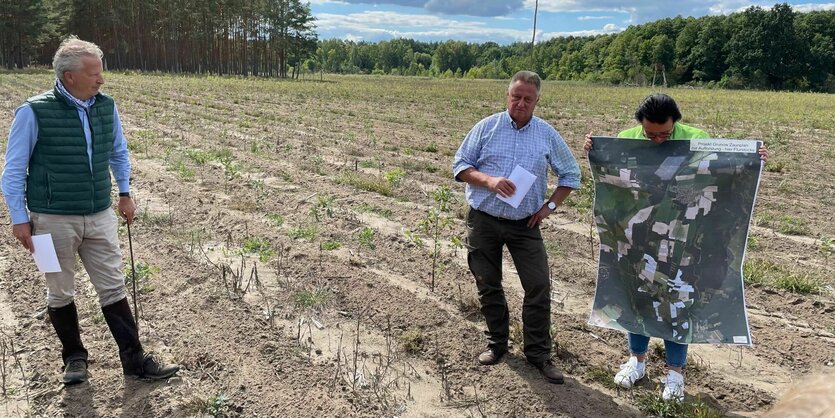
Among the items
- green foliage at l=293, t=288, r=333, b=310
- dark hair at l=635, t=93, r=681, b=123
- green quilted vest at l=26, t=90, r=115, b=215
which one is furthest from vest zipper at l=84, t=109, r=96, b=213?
dark hair at l=635, t=93, r=681, b=123

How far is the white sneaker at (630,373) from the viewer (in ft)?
11.8

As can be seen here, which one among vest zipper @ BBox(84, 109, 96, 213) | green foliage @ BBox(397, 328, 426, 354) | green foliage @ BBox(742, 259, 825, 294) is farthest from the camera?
green foliage @ BBox(742, 259, 825, 294)

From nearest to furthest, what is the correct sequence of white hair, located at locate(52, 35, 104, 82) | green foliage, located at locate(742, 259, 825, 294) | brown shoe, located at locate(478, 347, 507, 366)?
white hair, located at locate(52, 35, 104, 82)
brown shoe, located at locate(478, 347, 507, 366)
green foliage, located at locate(742, 259, 825, 294)

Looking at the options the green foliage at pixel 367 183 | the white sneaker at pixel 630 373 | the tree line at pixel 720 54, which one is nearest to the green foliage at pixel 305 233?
the green foliage at pixel 367 183

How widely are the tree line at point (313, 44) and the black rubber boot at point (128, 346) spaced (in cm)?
3675

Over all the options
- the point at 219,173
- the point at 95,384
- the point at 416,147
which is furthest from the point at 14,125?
the point at 416,147

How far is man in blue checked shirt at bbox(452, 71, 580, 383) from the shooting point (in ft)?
11.6

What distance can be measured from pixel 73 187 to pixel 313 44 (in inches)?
2608

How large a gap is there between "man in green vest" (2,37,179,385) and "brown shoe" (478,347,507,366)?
6.27 feet

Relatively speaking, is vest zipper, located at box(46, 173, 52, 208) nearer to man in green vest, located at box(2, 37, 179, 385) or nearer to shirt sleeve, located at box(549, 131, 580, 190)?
man in green vest, located at box(2, 37, 179, 385)

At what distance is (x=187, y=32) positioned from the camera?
6066 centimetres

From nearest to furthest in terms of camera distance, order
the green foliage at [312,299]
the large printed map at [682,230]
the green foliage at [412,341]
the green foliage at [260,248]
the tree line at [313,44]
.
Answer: the large printed map at [682,230], the green foliage at [412,341], the green foliage at [312,299], the green foliage at [260,248], the tree line at [313,44]

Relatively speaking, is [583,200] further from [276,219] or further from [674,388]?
[674,388]

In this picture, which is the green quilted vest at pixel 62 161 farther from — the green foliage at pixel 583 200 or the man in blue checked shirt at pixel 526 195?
the green foliage at pixel 583 200
